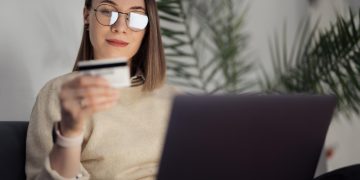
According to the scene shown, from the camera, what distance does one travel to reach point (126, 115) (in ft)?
3.98

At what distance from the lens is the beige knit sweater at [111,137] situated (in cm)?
112

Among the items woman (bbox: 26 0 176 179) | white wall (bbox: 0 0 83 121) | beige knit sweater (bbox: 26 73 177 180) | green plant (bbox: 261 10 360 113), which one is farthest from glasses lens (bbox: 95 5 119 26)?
→ green plant (bbox: 261 10 360 113)

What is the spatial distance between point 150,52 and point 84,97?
1.86ft

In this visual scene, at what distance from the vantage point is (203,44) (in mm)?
1981

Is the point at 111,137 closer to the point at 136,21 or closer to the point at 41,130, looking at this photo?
the point at 41,130

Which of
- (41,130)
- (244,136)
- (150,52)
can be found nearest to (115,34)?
(150,52)

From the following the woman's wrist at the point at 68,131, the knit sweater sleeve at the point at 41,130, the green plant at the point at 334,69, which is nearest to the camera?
the woman's wrist at the point at 68,131

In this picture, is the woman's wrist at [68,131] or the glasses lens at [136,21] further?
the glasses lens at [136,21]

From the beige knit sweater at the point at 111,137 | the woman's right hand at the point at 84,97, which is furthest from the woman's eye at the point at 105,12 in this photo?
the woman's right hand at the point at 84,97

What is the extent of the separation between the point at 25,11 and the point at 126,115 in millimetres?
471

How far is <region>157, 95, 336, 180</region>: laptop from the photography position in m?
0.73

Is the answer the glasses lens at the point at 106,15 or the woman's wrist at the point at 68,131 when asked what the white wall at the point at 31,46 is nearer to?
the glasses lens at the point at 106,15

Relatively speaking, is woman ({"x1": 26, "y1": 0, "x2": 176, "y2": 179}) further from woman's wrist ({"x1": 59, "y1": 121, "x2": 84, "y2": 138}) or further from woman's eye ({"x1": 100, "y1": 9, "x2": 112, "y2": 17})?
woman's wrist ({"x1": 59, "y1": 121, "x2": 84, "y2": 138})

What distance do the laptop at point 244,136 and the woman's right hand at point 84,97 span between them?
0.36 feet
